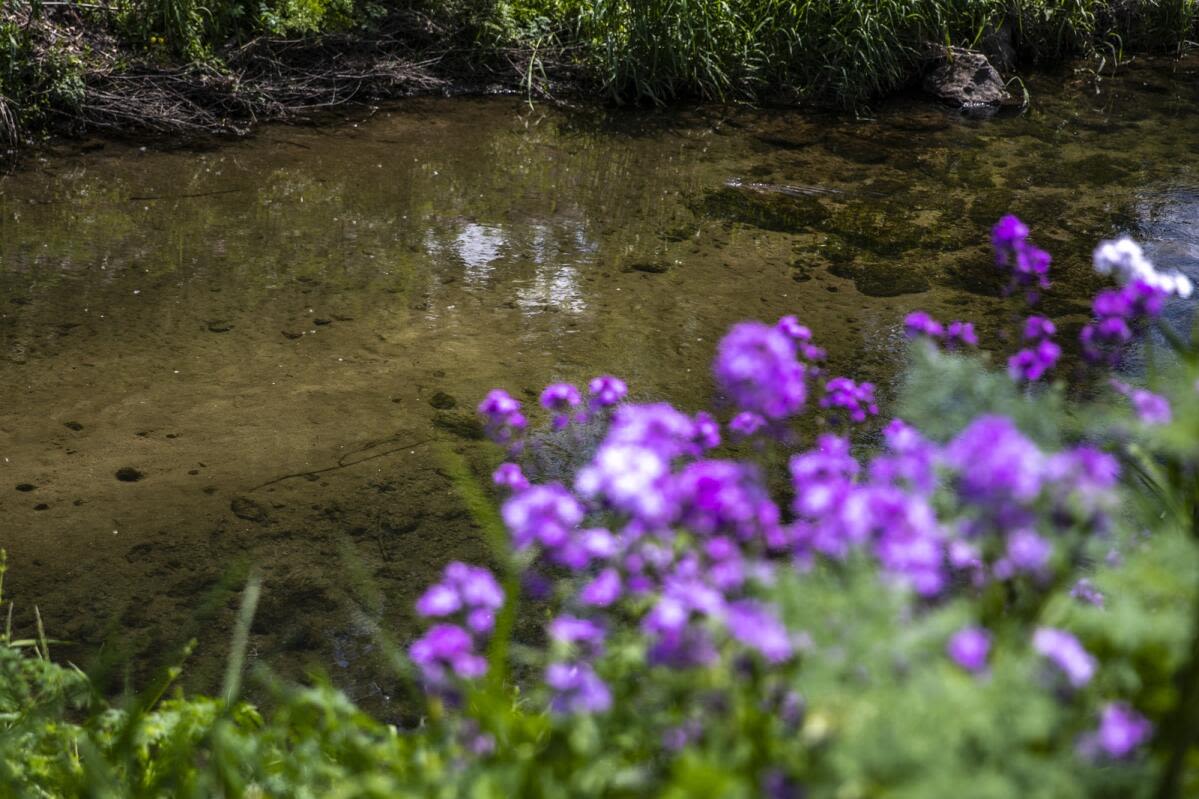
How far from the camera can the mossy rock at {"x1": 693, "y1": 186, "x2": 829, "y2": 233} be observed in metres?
5.82

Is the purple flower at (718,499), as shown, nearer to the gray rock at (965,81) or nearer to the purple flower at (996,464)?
the purple flower at (996,464)

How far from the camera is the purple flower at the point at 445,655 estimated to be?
152 cm

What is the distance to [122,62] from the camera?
276 inches

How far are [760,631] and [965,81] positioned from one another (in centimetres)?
764

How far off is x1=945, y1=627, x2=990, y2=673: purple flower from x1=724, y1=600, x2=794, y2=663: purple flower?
17cm

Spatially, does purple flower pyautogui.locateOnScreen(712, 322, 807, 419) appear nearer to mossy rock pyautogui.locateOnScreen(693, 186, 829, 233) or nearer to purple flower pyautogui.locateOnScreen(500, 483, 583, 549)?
purple flower pyautogui.locateOnScreen(500, 483, 583, 549)

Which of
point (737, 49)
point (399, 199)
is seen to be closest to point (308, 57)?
point (399, 199)

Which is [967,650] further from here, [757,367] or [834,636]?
[757,367]

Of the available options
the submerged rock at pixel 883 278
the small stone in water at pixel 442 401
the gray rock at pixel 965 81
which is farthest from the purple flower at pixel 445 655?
the gray rock at pixel 965 81

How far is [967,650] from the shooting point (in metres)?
1.21

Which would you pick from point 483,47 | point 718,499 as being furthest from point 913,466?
point 483,47

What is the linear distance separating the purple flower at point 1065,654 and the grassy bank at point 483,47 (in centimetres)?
657

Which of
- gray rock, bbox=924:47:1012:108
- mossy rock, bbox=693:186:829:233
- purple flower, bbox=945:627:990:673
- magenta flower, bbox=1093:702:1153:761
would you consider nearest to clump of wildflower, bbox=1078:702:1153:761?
magenta flower, bbox=1093:702:1153:761

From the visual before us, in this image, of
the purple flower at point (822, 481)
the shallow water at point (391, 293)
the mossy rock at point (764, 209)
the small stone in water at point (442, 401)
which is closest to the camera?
the purple flower at point (822, 481)
